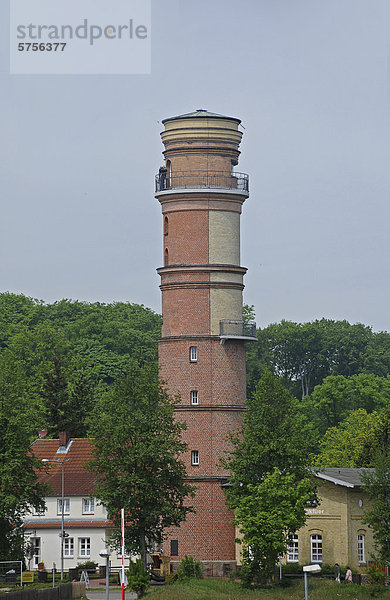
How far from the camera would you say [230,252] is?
269 ft

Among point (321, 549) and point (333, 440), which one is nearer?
point (321, 549)

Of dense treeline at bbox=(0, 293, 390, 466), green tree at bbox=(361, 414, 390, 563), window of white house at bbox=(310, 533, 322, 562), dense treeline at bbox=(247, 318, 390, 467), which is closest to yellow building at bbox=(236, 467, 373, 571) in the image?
window of white house at bbox=(310, 533, 322, 562)

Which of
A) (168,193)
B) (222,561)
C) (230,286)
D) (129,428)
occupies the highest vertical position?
(168,193)

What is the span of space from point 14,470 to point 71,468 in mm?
19227

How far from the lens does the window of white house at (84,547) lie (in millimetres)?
88438

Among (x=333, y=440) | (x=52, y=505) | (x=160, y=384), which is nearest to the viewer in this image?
(x=160, y=384)

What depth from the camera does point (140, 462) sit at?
71.8 meters

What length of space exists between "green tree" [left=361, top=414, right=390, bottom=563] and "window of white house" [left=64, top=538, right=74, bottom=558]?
916 inches

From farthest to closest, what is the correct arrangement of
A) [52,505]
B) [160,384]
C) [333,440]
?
[333,440]
[52,505]
[160,384]

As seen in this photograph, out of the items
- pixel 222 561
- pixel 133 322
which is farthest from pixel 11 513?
pixel 133 322

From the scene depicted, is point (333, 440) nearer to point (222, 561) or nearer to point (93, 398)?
point (93, 398)

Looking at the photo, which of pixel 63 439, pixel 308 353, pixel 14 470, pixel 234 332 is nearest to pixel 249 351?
pixel 308 353

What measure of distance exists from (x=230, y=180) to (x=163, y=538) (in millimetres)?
21144

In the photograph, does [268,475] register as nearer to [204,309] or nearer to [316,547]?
[316,547]
